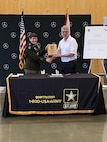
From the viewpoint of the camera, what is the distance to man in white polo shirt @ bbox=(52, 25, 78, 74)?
576 centimetres

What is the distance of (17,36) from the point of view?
8.70 m

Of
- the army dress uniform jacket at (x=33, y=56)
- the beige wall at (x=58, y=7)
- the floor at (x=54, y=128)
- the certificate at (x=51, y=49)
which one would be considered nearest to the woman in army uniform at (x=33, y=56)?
the army dress uniform jacket at (x=33, y=56)

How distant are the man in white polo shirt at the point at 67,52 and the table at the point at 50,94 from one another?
0.72 m

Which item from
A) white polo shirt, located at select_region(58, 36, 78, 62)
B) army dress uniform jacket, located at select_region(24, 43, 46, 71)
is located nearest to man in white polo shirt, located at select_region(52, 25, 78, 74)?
white polo shirt, located at select_region(58, 36, 78, 62)

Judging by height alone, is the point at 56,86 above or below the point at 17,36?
below

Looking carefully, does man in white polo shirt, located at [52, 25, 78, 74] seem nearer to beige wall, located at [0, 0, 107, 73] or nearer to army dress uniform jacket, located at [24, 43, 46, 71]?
army dress uniform jacket, located at [24, 43, 46, 71]

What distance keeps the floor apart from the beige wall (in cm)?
446

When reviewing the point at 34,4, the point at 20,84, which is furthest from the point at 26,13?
the point at 20,84

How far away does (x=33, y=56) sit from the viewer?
566 cm

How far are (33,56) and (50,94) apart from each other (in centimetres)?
91

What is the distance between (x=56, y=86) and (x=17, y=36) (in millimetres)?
3954

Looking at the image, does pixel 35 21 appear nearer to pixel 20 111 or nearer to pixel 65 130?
pixel 20 111

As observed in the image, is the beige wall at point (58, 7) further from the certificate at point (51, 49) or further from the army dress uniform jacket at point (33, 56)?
the army dress uniform jacket at point (33, 56)

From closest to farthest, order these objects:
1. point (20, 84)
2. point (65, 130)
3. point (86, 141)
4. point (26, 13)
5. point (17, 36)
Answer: point (86, 141) < point (65, 130) < point (20, 84) < point (17, 36) < point (26, 13)
